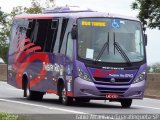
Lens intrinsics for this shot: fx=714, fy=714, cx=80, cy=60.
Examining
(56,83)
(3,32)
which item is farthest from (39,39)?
(3,32)

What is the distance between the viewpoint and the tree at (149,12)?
40.7 metres

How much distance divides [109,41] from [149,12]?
64.9ft

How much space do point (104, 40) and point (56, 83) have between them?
7.76 ft

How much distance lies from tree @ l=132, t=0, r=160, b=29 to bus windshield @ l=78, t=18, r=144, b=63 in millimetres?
18408

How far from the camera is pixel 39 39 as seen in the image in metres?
24.8

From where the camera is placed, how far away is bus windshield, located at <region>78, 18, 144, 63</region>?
21656 millimetres

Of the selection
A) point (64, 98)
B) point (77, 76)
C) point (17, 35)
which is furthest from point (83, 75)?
point (17, 35)

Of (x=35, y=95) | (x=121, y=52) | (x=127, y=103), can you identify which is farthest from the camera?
(x=35, y=95)

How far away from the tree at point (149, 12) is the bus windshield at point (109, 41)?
60.4ft

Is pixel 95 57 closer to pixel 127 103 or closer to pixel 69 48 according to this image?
pixel 69 48

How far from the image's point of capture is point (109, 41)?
71.7ft

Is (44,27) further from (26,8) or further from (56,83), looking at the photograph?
(26,8)

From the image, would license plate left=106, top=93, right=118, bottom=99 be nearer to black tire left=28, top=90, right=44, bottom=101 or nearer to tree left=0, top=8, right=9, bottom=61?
black tire left=28, top=90, right=44, bottom=101

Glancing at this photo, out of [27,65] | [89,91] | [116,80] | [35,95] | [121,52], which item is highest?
[121,52]
